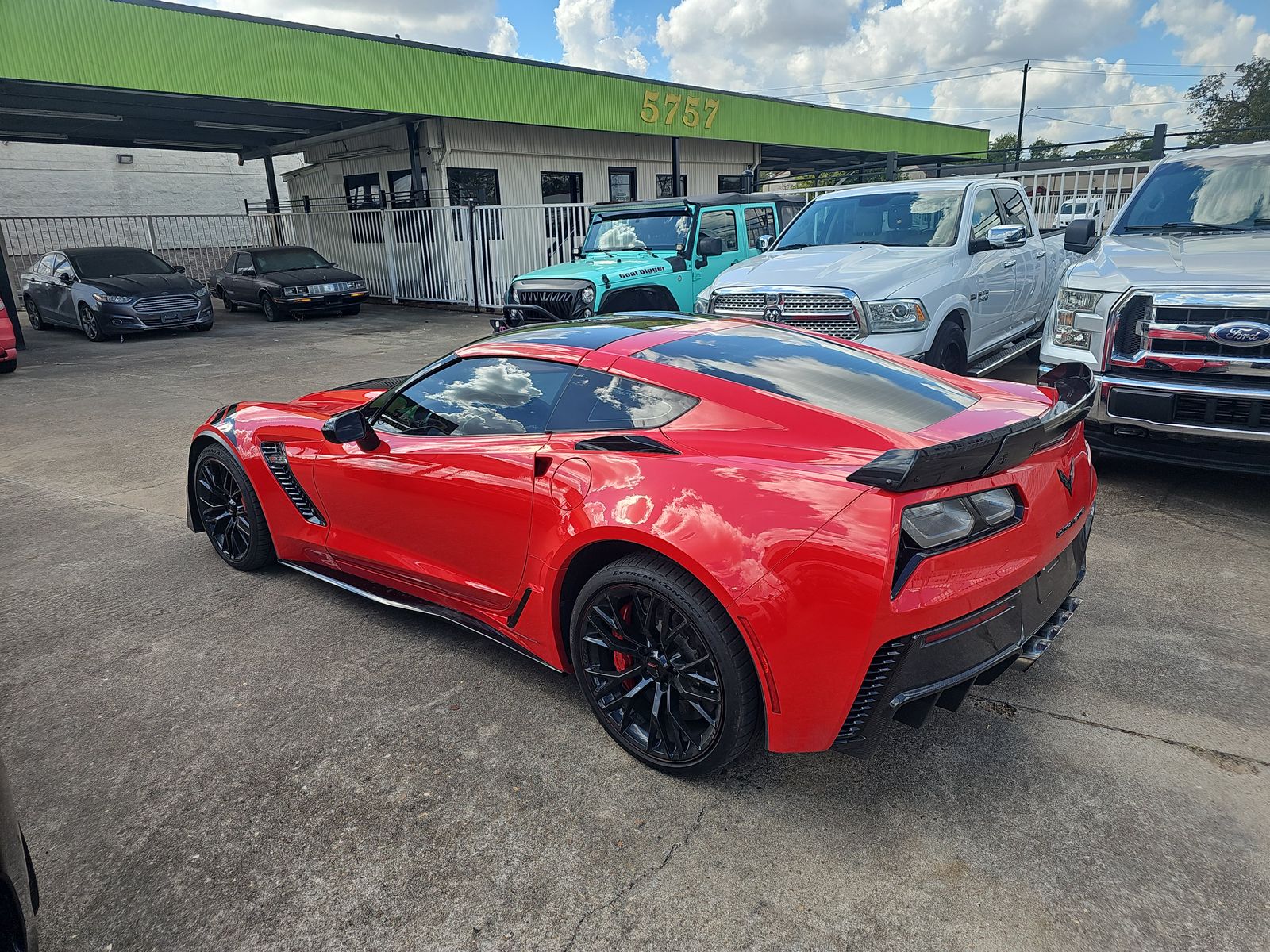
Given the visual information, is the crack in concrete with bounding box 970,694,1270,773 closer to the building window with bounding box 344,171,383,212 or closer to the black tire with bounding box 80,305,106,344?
the black tire with bounding box 80,305,106,344

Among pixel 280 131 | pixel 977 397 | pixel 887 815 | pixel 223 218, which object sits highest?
pixel 280 131

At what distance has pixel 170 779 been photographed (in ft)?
9.06

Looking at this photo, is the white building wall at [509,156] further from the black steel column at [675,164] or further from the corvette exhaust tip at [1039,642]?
the corvette exhaust tip at [1039,642]

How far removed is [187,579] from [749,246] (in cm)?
821

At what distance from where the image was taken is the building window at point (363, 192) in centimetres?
2108

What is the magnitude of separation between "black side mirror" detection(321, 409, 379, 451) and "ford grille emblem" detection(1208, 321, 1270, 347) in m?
4.37

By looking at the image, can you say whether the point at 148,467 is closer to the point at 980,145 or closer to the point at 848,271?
the point at 848,271

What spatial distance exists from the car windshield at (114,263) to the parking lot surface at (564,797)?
13376mm

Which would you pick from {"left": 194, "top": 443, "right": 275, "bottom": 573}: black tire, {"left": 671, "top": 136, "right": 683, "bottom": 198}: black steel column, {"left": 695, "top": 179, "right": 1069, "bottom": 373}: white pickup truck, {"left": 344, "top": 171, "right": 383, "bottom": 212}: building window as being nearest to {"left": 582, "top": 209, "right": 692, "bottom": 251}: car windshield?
{"left": 695, "top": 179, "right": 1069, "bottom": 373}: white pickup truck

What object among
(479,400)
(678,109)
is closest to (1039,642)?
(479,400)

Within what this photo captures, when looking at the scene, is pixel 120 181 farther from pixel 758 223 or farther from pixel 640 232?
pixel 758 223

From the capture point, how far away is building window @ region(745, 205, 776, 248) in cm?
1078

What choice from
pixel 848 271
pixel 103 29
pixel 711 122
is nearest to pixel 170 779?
pixel 848 271

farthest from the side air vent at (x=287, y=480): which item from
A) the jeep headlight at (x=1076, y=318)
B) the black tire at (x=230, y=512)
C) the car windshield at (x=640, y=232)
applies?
the car windshield at (x=640, y=232)
